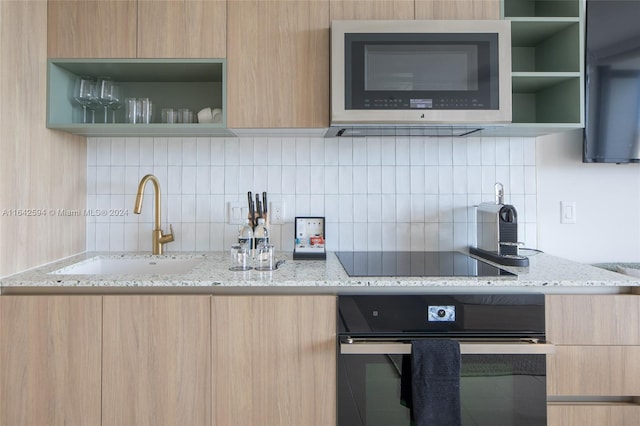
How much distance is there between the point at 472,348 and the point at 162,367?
1.01 meters

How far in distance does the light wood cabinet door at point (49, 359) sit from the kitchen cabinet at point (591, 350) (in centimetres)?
151

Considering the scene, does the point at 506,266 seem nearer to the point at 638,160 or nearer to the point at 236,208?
the point at 638,160

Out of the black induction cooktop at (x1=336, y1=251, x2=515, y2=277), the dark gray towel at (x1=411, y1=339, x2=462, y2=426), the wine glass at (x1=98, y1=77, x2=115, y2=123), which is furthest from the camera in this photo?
the wine glass at (x1=98, y1=77, x2=115, y2=123)

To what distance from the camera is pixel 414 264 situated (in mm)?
1679

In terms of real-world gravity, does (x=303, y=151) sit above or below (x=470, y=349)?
above

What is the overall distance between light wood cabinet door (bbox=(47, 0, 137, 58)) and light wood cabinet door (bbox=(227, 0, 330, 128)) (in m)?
0.40

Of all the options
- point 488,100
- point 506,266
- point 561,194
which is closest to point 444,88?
point 488,100

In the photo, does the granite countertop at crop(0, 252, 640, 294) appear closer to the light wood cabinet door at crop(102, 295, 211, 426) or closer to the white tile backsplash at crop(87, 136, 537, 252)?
the light wood cabinet door at crop(102, 295, 211, 426)

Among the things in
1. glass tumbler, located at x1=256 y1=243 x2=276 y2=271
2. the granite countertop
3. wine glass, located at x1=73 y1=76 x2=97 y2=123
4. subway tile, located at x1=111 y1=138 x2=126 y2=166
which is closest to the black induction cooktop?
the granite countertop

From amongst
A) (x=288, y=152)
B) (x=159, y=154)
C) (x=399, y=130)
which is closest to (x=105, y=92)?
(x=159, y=154)

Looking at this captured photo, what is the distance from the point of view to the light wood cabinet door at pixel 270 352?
1.38 metres

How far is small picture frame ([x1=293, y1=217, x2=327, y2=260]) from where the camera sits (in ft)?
5.90

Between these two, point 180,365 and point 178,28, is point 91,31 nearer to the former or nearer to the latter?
point 178,28

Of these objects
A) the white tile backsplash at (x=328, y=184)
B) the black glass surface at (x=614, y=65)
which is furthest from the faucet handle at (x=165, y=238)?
the black glass surface at (x=614, y=65)
